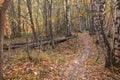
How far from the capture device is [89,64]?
1094 centimetres

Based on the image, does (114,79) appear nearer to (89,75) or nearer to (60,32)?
(89,75)

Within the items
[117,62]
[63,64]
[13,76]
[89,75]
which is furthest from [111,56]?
[13,76]

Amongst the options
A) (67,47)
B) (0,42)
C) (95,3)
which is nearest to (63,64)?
(95,3)

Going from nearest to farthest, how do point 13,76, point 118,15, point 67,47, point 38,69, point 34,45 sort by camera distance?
point 13,76 < point 38,69 < point 118,15 < point 34,45 < point 67,47

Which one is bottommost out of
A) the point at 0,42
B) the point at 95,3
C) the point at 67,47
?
the point at 67,47

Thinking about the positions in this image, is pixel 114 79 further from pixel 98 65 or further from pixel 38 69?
pixel 38 69

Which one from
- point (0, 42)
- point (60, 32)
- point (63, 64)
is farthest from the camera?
point (60, 32)

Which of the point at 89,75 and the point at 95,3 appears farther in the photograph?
the point at 95,3

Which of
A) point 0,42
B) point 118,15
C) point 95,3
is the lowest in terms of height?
point 0,42

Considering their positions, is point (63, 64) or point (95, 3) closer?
point (95, 3)

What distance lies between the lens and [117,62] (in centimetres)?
987

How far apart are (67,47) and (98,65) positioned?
653 centimetres

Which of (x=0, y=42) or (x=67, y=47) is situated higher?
(x=0, y=42)

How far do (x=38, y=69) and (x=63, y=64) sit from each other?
91.0 inches
